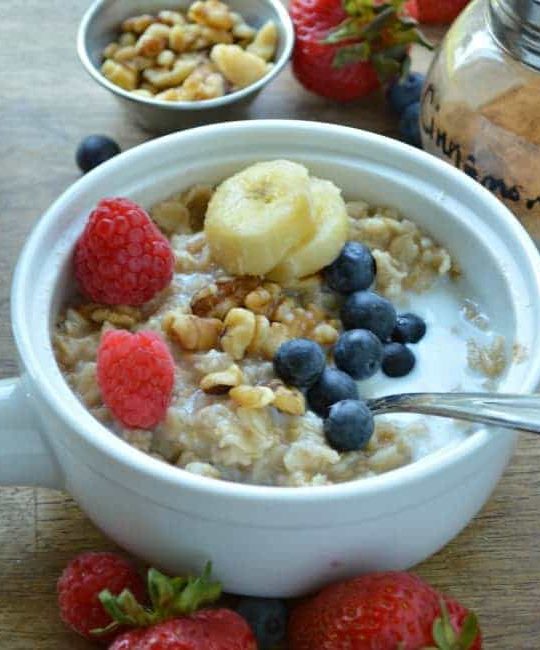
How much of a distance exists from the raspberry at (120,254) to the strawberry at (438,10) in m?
0.81

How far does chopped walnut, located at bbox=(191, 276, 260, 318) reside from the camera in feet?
3.68

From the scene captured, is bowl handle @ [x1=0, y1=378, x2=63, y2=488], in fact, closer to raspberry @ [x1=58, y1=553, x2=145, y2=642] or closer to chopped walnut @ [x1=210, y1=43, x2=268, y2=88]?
raspberry @ [x1=58, y1=553, x2=145, y2=642]

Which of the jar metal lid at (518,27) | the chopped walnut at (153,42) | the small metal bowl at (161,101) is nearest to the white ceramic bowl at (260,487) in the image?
the jar metal lid at (518,27)

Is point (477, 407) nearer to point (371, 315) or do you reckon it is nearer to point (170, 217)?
point (371, 315)

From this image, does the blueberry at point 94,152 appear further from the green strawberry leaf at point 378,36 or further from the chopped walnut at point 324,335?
the chopped walnut at point 324,335

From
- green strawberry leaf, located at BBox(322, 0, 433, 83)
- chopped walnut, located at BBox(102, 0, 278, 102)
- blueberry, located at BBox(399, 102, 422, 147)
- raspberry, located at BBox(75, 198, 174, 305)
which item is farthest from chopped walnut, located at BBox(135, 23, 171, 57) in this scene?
raspberry, located at BBox(75, 198, 174, 305)

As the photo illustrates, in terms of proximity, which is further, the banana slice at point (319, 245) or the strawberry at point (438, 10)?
the strawberry at point (438, 10)

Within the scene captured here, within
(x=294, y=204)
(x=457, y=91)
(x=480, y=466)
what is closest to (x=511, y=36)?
(x=457, y=91)

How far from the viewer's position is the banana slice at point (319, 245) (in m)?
1.14

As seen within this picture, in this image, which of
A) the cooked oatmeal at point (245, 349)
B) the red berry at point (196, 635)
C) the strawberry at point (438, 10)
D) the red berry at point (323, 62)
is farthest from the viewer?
the strawberry at point (438, 10)

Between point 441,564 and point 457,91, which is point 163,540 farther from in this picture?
point 457,91

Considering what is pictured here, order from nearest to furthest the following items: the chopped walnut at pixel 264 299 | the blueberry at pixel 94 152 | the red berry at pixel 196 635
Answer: the red berry at pixel 196 635, the chopped walnut at pixel 264 299, the blueberry at pixel 94 152

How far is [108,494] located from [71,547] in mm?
139

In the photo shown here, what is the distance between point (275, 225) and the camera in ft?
3.66
